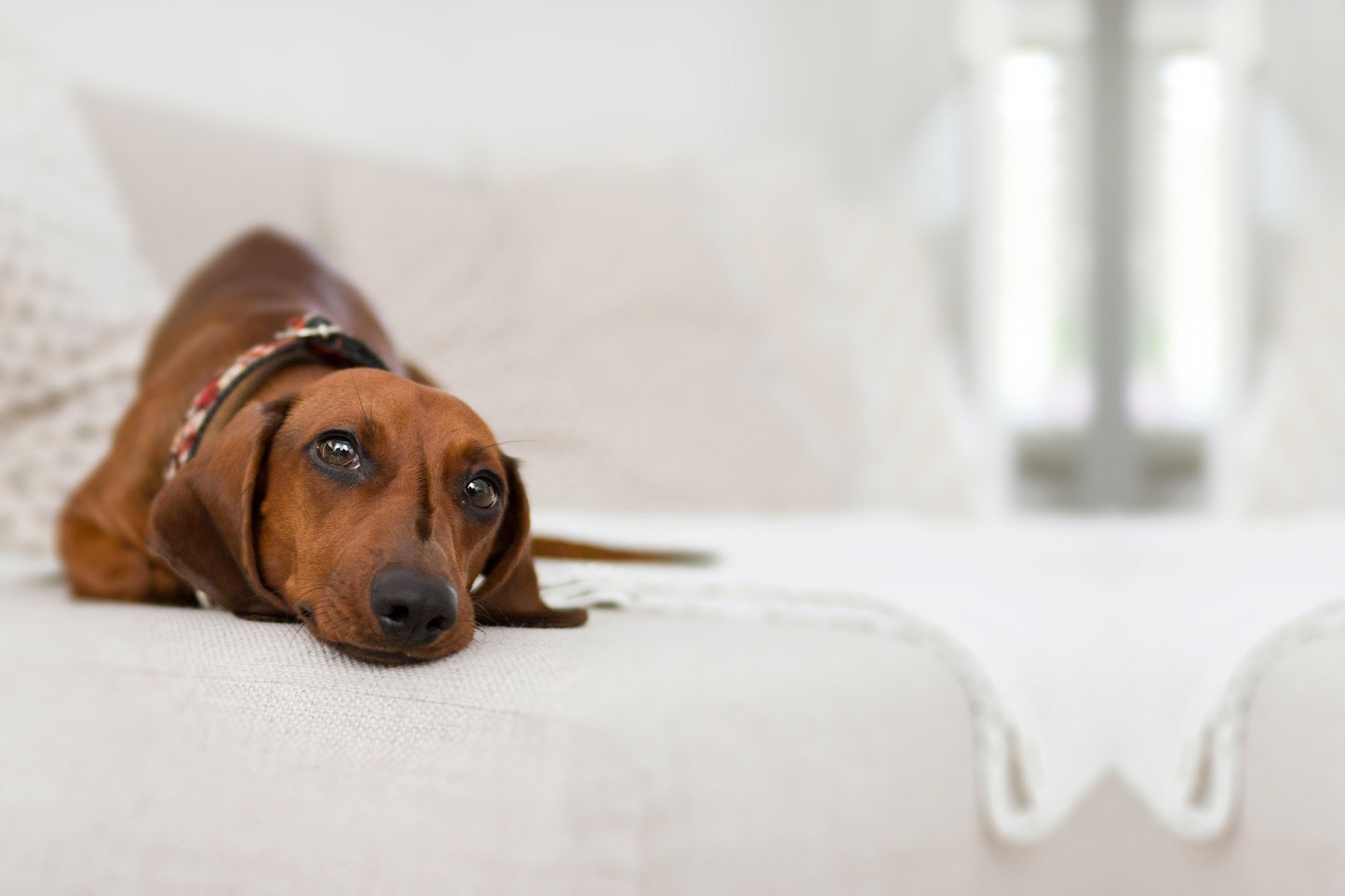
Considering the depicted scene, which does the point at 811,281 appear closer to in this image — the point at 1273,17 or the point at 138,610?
the point at 1273,17

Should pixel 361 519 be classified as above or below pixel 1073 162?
below

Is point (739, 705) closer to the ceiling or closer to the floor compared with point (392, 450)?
closer to the floor

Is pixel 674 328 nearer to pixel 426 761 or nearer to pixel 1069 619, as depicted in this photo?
pixel 1069 619

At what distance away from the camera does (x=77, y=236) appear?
3.90 feet

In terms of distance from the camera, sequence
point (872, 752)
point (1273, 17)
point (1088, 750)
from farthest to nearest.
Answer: point (1273, 17) < point (1088, 750) < point (872, 752)

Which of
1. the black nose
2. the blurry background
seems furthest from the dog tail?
the blurry background

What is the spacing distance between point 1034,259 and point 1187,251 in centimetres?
23

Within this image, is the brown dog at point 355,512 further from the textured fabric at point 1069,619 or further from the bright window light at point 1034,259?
the bright window light at point 1034,259

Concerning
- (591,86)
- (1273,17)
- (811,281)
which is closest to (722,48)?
(591,86)

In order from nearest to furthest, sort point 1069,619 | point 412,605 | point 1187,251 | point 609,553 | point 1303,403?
point 412,605 < point 609,553 < point 1069,619 < point 1303,403 < point 1187,251

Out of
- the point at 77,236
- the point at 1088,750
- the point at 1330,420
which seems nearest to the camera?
the point at 1088,750

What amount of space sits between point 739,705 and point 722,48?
7.30 ft

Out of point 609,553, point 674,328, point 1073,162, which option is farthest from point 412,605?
point 1073,162

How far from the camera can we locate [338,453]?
593 mm
